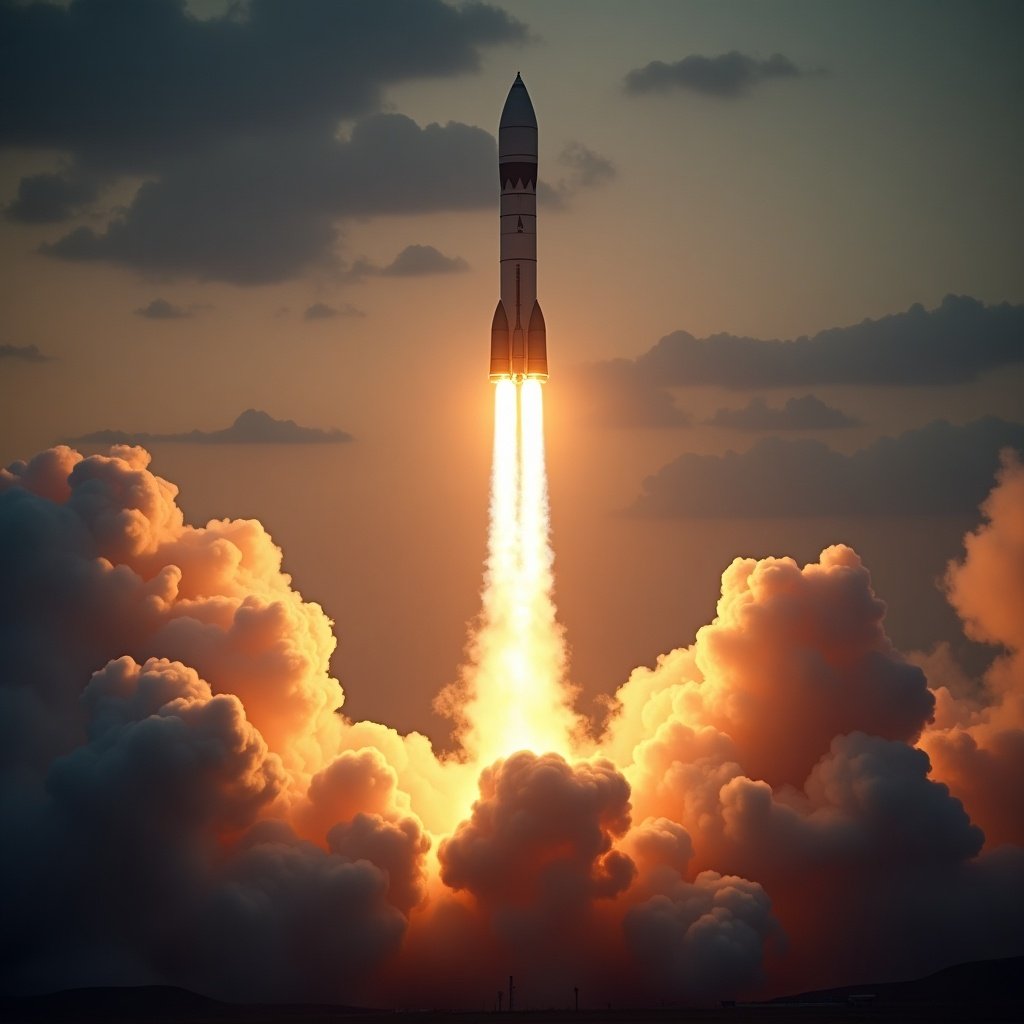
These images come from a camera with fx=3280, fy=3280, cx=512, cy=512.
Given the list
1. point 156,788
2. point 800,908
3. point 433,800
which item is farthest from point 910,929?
point 156,788

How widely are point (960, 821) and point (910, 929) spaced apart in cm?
395

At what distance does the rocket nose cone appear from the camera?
10694 cm

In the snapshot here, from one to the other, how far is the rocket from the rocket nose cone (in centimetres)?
3

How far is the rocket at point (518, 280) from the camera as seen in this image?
107375mm

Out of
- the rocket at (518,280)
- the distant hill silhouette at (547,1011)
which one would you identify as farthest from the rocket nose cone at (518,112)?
the distant hill silhouette at (547,1011)

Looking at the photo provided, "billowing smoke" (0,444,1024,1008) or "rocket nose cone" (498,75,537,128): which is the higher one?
"rocket nose cone" (498,75,537,128)

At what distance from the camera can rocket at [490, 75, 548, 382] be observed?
10738 cm

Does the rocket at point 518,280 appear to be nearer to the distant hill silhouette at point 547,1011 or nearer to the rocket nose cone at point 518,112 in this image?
the rocket nose cone at point 518,112

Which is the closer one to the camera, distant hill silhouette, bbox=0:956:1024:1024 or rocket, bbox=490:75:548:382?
distant hill silhouette, bbox=0:956:1024:1024

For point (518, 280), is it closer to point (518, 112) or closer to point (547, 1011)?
point (518, 112)

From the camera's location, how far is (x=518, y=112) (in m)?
107

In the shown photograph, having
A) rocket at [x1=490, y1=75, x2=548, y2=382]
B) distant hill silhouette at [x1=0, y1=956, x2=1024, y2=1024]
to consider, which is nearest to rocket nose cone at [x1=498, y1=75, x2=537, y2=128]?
rocket at [x1=490, y1=75, x2=548, y2=382]

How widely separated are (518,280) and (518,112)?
5475 millimetres

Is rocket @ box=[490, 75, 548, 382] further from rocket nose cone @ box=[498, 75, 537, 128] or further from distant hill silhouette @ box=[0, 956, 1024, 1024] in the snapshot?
distant hill silhouette @ box=[0, 956, 1024, 1024]
